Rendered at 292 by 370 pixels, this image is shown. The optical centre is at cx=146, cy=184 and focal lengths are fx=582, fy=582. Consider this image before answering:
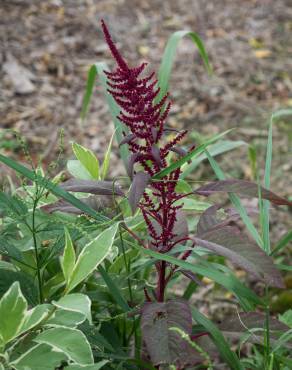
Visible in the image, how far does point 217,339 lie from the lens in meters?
1.25

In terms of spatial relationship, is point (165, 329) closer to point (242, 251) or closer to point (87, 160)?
point (242, 251)

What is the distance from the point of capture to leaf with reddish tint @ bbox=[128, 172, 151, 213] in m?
1.09

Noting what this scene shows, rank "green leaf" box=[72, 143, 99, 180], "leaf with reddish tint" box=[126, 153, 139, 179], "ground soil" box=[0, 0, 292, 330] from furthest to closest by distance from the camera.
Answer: "ground soil" box=[0, 0, 292, 330] < "green leaf" box=[72, 143, 99, 180] < "leaf with reddish tint" box=[126, 153, 139, 179]

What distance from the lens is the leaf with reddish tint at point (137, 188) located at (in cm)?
109

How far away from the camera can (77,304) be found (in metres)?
1.09

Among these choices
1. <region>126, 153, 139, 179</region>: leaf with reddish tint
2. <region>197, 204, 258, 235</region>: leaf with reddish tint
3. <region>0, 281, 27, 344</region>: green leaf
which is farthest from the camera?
<region>197, 204, 258, 235</region>: leaf with reddish tint

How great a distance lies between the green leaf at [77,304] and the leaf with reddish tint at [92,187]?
0.22m

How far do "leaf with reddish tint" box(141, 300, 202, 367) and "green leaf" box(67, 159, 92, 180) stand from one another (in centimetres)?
42

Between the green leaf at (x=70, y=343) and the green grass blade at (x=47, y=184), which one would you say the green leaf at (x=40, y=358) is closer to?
the green leaf at (x=70, y=343)

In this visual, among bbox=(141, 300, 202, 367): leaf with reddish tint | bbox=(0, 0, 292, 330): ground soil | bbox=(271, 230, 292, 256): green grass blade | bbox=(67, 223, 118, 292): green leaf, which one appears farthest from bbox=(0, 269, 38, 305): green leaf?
bbox=(0, 0, 292, 330): ground soil

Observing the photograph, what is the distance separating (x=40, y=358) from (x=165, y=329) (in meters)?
0.25

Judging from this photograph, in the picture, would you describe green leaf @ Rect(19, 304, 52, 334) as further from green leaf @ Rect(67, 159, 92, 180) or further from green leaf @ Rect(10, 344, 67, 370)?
green leaf @ Rect(67, 159, 92, 180)

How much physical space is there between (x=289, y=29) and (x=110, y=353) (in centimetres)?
297

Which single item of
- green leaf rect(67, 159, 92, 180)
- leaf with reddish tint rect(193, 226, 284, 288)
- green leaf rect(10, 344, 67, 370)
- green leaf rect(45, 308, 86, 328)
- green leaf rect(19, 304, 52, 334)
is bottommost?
green leaf rect(10, 344, 67, 370)
